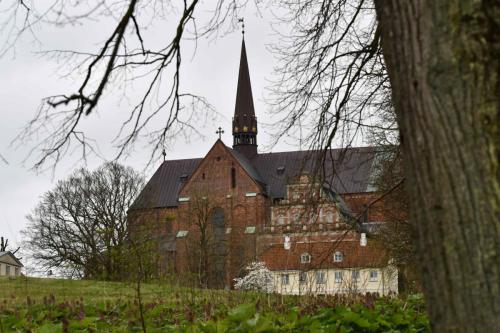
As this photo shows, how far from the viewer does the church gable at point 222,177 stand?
55.0m

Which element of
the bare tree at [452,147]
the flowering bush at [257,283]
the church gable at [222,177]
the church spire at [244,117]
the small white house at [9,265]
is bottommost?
the small white house at [9,265]

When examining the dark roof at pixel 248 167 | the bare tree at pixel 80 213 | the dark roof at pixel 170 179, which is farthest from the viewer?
the dark roof at pixel 170 179

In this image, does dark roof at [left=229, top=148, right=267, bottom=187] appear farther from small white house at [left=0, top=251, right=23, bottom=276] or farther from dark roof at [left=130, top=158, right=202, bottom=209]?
small white house at [left=0, top=251, right=23, bottom=276]

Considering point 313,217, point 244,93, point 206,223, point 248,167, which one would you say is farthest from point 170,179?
point 313,217

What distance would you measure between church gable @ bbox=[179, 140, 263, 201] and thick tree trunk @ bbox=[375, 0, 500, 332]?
2073 inches

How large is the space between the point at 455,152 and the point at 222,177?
5366 cm

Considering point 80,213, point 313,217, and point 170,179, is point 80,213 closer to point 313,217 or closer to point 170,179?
point 170,179

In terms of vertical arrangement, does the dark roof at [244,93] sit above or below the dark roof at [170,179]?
above

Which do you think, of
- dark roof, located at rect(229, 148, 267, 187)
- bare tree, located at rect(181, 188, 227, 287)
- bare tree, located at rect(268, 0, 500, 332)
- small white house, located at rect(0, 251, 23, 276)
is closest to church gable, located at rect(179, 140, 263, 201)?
dark roof, located at rect(229, 148, 267, 187)

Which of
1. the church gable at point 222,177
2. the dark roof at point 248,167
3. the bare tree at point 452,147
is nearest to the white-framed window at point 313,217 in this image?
the bare tree at point 452,147

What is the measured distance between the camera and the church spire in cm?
5900

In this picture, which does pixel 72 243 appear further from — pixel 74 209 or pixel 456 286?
pixel 456 286

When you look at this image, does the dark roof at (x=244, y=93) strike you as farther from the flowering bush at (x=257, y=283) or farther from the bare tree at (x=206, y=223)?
the flowering bush at (x=257, y=283)

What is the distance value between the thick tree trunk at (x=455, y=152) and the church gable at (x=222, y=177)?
52650 millimetres
